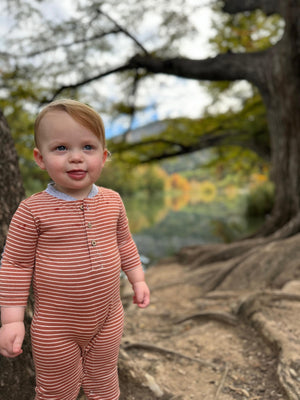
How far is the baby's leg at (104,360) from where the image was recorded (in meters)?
1.45

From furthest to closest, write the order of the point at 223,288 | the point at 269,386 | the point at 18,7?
the point at 18,7
the point at 223,288
the point at 269,386

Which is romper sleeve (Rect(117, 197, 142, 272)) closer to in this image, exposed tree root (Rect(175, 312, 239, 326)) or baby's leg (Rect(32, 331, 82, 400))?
baby's leg (Rect(32, 331, 82, 400))

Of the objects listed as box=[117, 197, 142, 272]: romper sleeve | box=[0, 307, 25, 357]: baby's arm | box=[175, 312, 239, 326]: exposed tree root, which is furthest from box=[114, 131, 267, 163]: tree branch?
Result: box=[0, 307, 25, 357]: baby's arm

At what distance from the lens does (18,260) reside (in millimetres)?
1306

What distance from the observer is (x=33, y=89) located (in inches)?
294

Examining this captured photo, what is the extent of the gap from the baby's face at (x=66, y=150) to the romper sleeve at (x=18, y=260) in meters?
0.19

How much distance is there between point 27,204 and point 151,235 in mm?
14745

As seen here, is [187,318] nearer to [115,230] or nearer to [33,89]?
[115,230]

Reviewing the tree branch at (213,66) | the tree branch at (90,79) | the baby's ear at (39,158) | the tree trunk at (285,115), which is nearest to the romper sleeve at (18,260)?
the baby's ear at (39,158)

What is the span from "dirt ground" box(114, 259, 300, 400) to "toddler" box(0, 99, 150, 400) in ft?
2.69

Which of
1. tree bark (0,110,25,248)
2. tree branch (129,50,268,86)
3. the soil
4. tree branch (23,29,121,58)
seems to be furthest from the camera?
tree branch (23,29,121,58)

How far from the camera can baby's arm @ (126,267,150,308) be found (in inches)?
61.2

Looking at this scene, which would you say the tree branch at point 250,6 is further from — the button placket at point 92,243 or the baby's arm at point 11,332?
the baby's arm at point 11,332

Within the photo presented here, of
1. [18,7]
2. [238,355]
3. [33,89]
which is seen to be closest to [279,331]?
[238,355]
